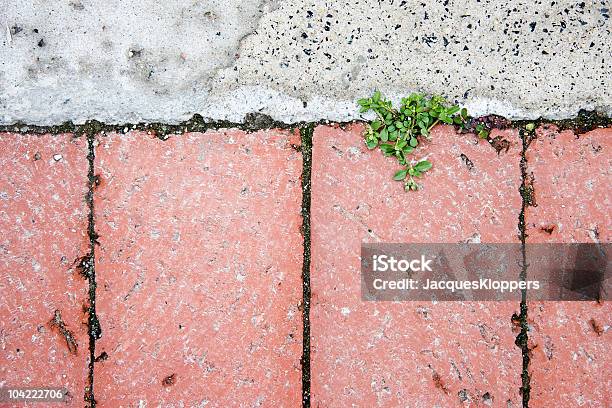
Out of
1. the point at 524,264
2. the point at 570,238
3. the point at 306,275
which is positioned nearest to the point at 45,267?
the point at 306,275

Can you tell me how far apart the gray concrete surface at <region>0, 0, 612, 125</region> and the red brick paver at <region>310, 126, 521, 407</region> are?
0.17m

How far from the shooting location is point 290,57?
5.31 ft

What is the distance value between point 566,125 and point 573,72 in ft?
0.53

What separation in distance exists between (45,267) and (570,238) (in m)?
1.59

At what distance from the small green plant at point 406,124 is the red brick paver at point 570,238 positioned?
24 centimetres

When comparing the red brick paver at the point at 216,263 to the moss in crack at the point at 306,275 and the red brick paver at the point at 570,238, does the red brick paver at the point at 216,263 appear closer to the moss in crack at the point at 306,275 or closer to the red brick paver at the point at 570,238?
the moss in crack at the point at 306,275

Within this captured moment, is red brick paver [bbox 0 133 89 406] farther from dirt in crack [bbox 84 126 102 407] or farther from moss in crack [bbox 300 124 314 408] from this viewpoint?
moss in crack [bbox 300 124 314 408]

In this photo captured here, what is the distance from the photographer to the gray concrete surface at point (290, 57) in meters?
1.60

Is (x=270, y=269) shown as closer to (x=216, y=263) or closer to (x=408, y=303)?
(x=216, y=263)

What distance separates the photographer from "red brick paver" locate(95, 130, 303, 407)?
1.60m

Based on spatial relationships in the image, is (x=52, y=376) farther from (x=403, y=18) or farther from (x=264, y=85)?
(x=403, y=18)

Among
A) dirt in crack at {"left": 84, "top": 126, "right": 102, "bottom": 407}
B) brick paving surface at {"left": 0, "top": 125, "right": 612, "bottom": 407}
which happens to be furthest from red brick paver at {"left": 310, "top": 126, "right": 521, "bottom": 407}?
dirt in crack at {"left": 84, "top": 126, "right": 102, "bottom": 407}

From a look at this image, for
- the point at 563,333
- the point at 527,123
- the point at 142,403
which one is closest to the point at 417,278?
the point at 563,333

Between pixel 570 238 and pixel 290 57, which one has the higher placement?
pixel 290 57
